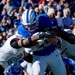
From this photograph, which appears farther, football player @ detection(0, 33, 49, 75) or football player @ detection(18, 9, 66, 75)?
football player @ detection(18, 9, 66, 75)

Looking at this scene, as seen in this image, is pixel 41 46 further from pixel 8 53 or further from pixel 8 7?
pixel 8 7

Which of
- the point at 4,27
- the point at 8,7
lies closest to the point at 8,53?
the point at 4,27

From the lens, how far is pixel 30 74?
541 centimetres

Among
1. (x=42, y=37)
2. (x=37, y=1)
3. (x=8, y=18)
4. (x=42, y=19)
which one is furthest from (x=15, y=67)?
(x=37, y=1)

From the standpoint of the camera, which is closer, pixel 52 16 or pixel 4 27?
pixel 52 16

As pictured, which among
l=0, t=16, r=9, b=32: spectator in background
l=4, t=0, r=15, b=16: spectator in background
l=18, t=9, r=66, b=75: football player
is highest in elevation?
l=18, t=9, r=66, b=75: football player

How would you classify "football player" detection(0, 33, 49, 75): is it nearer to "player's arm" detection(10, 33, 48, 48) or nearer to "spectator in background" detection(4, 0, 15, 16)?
"player's arm" detection(10, 33, 48, 48)

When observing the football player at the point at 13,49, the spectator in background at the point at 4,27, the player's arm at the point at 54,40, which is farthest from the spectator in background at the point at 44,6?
the football player at the point at 13,49

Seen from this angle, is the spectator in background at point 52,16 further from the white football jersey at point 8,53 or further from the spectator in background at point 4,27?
the white football jersey at point 8,53

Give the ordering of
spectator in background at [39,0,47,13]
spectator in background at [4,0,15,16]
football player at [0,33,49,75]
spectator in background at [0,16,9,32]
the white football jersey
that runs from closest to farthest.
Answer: football player at [0,33,49,75] → the white football jersey → spectator in background at [0,16,9,32] → spectator in background at [39,0,47,13] → spectator in background at [4,0,15,16]

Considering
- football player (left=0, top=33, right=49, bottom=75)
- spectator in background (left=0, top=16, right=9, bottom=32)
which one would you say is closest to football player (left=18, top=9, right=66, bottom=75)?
football player (left=0, top=33, right=49, bottom=75)

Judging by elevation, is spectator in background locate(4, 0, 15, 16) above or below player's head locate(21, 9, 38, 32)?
below

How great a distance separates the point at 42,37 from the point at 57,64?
0.99 meters

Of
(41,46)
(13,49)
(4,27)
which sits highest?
(13,49)
